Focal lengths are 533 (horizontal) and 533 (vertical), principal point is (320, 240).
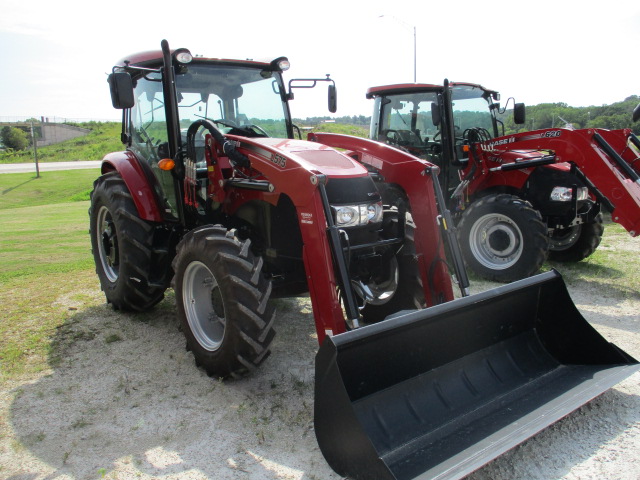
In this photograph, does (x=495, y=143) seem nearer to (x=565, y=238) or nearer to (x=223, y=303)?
(x=565, y=238)

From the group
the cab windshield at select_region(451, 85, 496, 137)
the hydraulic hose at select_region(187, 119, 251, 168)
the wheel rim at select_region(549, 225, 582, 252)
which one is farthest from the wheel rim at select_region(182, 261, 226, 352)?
the wheel rim at select_region(549, 225, 582, 252)

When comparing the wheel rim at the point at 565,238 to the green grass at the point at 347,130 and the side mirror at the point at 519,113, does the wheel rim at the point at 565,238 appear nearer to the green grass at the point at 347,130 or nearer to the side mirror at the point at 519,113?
the side mirror at the point at 519,113

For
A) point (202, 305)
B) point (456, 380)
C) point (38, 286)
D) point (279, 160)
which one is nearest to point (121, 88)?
point (279, 160)

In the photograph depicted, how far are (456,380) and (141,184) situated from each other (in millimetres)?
3235

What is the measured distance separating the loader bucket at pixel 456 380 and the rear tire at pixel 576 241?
3.67m

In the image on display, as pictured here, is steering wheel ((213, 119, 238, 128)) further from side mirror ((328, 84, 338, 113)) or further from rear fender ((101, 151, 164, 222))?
side mirror ((328, 84, 338, 113))

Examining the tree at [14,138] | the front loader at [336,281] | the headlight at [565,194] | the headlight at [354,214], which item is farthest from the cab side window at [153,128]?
the tree at [14,138]

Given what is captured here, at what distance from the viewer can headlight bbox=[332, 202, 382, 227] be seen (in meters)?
3.53

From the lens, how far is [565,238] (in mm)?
7211

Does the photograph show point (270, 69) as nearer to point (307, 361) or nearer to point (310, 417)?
point (307, 361)

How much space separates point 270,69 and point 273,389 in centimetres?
291

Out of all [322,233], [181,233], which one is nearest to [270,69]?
[181,233]

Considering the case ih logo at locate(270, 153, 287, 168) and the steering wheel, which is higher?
the steering wheel

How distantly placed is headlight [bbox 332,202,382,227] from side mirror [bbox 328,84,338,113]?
1.96m
